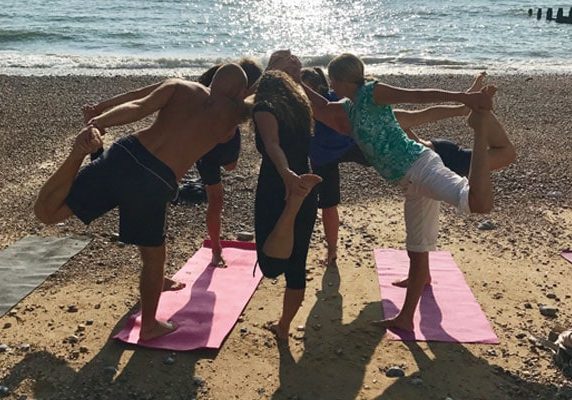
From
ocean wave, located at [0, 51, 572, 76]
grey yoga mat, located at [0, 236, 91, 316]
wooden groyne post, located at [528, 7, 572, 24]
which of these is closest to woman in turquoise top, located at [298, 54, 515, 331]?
grey yoga mat, located at [0, 236, 91, 316]

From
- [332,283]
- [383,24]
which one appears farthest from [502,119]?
[383,24]

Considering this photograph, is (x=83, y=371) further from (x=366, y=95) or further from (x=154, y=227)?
(x=366, y=95)

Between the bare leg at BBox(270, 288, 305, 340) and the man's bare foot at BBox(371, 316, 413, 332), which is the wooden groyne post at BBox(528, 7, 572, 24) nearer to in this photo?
the man's bare foot at BBox(371, 316, 413, 332)

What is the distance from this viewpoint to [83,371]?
422cm

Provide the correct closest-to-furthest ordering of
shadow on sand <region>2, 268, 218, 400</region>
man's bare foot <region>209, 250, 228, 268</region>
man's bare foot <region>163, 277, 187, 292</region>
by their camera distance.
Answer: shadow on sand <region>2, 268, 218, 400</region> → man's bare foot <region>163, 277, 187, 292</region> → man's bare foot <region>209, 250, 228, 268</region>

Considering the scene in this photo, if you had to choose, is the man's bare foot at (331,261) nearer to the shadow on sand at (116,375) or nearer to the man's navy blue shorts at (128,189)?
the shadow on sand at (116,375)

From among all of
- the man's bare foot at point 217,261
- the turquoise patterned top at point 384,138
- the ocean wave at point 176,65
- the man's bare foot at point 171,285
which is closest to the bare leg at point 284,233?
the turquoise patterned top at point 384,138

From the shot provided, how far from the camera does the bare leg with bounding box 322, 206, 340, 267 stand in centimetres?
582

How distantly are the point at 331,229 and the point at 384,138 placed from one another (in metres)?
1.64

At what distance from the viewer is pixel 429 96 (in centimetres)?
416

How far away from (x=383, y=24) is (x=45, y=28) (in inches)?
572

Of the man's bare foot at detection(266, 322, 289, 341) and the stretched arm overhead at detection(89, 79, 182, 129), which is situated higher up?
the stretched arm overhead at detection(89, 79, 182, 129)

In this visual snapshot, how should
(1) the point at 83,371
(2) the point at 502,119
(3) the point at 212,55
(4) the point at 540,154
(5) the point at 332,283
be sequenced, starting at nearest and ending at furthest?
(1) the point at 83,371 < (5) the point at 332,283 < (4) the point at 540,154 < (2) the point at 502,119 < (3) the point at 212,55

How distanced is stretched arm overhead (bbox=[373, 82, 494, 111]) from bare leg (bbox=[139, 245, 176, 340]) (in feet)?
5.65
